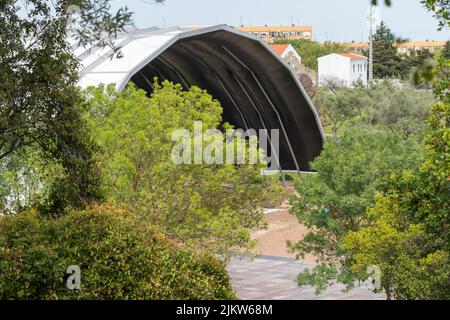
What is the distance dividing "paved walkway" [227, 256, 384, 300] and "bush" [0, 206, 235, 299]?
13701mm

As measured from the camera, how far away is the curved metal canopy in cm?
4712

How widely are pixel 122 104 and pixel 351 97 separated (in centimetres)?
4382

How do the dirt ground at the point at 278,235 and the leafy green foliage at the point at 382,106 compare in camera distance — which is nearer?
the dirt ground at the point at 278,235

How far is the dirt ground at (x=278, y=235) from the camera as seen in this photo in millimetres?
35037

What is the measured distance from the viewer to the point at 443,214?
1289 cm

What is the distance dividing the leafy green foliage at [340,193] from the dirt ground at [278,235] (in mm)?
7886

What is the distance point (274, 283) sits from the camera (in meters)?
29.1

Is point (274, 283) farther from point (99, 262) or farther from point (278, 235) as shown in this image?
point (99, 262)

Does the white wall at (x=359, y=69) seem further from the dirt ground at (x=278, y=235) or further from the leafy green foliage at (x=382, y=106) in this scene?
the dirt ground at (x=278, y=235)

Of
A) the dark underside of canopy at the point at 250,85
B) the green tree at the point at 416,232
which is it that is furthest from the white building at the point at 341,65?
the green tree at the point at 416,232

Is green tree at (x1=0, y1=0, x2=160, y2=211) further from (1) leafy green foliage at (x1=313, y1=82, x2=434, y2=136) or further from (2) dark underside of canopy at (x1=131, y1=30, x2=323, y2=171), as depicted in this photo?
(1) leafy green foliage at (x1=313, y1=82, x2=434, y2=136)

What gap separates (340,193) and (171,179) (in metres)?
5.43

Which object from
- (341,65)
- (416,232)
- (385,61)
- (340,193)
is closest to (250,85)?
(340,193)
